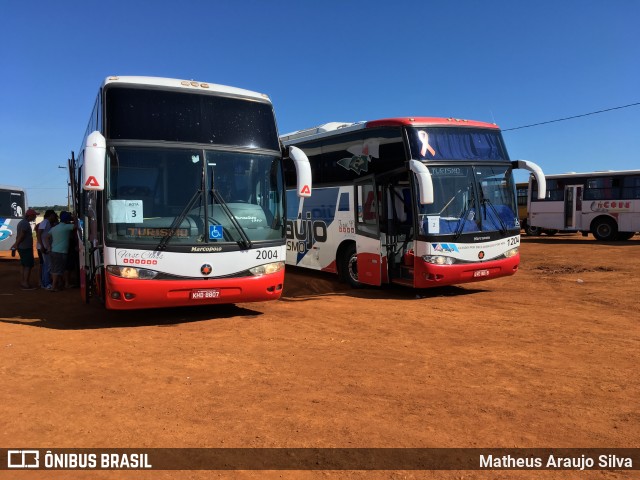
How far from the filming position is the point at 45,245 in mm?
11227

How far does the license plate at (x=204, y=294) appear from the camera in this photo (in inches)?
296

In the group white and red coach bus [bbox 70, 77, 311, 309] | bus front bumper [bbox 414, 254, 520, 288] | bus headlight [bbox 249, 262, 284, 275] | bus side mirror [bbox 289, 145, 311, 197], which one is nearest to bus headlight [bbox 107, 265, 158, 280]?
white and red coach bus [bbox 70, 77, 311, 309]

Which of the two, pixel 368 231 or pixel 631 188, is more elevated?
pixel 631 188

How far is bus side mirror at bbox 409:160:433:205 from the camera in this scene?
8836mm

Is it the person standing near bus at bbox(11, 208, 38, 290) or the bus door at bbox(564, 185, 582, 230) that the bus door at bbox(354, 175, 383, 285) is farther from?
the bus door at bbox(564, 185, 582, 230)

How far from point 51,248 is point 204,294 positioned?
5.24 m

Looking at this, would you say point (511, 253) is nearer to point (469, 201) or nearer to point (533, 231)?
point (469, 201)

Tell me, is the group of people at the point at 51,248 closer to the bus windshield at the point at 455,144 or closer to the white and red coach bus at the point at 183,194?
the white and red coach bus at the point at 183,194

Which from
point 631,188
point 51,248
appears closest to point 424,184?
point 51,248

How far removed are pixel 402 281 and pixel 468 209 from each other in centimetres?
196

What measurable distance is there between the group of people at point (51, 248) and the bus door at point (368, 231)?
6.12 meters

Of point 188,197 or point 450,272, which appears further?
point 450,272

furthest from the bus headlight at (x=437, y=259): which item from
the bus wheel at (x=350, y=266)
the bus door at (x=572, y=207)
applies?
the bus door at (x=572, y=207)

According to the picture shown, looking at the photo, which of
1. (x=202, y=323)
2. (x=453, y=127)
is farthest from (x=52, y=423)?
(x=453, y=127)
